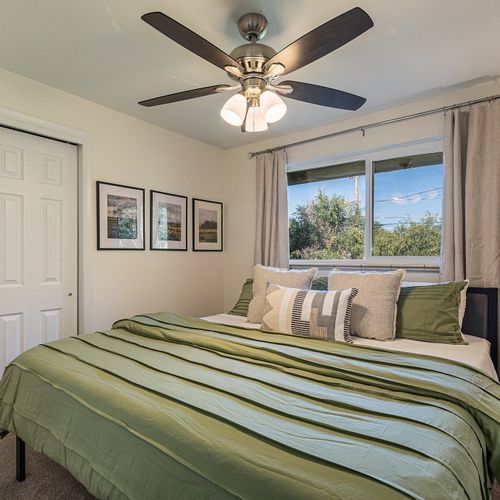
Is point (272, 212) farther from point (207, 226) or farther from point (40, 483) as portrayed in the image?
point (40, 483)

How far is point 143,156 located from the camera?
Result: 3.19 metres

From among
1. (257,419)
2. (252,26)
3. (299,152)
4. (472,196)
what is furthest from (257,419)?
(299,152)

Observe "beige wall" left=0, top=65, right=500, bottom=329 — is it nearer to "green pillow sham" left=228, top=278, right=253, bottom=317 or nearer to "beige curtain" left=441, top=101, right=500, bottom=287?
"beige curtain" left=441, top=101, right=500, bottom=287

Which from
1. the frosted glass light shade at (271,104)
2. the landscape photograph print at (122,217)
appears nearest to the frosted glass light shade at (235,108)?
the frosted glass light shade at (271,104)

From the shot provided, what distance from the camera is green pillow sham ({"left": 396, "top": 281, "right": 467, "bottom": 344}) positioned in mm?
2059

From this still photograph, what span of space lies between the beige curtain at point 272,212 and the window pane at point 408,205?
86cm

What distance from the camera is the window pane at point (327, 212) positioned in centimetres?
319

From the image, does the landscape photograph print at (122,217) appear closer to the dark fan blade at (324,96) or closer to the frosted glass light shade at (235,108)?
the frosted glass light shade at (235,108)

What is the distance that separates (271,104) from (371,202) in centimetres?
166

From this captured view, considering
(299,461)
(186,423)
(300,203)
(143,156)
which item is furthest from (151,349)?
(300,203)

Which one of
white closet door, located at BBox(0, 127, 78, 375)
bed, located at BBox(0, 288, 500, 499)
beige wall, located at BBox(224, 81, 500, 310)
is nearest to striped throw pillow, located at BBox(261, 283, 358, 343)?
bed, located at BBox(0, 288, 500, 499)

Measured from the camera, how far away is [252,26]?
1767 millimetres

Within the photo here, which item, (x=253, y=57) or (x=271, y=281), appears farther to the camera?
(x=271, y=281)

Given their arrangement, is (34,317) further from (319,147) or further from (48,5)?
(319,147)
